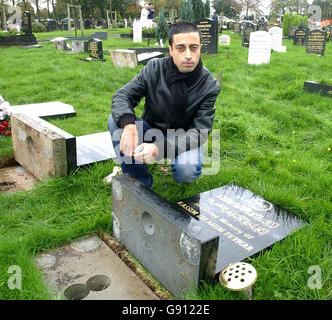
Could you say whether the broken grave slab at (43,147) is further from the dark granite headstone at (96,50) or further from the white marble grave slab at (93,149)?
the dark granite headstone at (96,50)

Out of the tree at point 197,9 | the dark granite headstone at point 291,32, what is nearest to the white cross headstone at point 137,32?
the tree at point 197,9

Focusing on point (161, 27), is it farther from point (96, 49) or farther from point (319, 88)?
point (319, 88)

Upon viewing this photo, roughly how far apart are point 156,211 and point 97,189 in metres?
1.34

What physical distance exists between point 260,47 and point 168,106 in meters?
7.99

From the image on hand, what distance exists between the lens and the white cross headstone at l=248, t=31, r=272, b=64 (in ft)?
31.6

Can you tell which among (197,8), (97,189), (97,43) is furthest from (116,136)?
(197,8)

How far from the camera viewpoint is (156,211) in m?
1.84

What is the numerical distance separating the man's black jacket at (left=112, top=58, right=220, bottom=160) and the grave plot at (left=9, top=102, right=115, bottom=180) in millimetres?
684

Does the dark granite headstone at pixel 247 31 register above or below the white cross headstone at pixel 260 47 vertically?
above

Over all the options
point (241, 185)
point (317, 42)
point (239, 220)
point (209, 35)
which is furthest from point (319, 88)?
point (317, 42)

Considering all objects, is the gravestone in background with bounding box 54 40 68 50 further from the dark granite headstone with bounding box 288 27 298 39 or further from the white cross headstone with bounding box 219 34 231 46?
the dark granite headstone with bounding box 288 27 298 39

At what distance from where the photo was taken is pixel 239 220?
8.12ft

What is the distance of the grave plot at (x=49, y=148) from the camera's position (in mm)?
2941

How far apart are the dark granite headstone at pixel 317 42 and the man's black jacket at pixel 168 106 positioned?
494 inches
